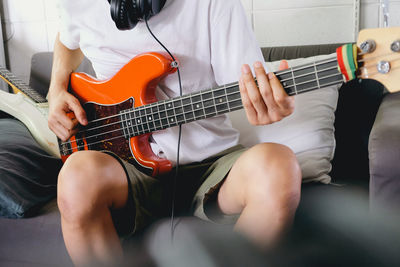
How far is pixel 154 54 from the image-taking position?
2.94 ft

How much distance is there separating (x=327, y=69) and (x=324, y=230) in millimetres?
516

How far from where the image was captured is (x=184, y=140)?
3.10 ft

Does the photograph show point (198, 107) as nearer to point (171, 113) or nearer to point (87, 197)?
point (171, 113)

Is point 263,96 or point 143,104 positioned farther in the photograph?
point 143,104

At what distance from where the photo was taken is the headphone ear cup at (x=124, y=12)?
0.87 meters

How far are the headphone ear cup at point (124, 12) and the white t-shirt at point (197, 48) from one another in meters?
0.06

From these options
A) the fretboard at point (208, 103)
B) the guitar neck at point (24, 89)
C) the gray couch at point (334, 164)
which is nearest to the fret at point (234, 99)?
the fretboard at point (208, 103)

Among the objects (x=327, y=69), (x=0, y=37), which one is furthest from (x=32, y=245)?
(x=0, y=37)

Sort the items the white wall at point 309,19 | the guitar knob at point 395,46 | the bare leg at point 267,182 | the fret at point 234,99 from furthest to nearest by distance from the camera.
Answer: the white wall at point 309,19, the fret at point 234,99, the bare leg at point 267,182, the guitar knob at point 395,46

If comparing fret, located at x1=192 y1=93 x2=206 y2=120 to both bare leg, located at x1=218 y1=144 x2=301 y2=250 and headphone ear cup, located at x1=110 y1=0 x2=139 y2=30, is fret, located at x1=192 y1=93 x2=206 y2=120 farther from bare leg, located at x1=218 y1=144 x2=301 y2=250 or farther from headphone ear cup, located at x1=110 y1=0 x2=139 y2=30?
headphone ear cup, located at x1=110 y1=0 x2=139 y2=30

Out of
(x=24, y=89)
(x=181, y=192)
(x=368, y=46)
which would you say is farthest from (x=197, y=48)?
(x=24, y=89)

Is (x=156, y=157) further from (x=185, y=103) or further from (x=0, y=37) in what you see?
(x=0, y=37)

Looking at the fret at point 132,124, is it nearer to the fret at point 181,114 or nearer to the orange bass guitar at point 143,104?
the orange bass guitar at point 143,104

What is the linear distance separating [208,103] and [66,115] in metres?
0.44
